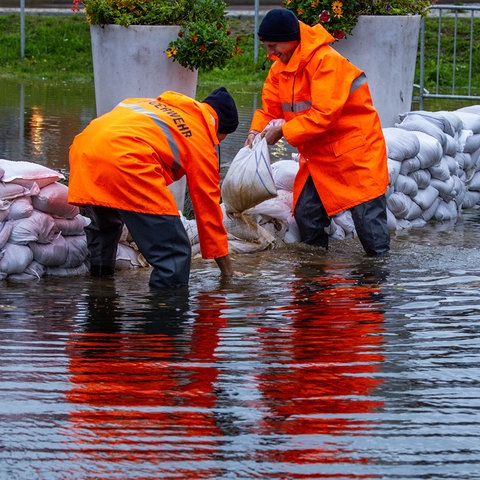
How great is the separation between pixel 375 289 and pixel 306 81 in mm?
1359

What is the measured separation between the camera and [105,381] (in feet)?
14.6

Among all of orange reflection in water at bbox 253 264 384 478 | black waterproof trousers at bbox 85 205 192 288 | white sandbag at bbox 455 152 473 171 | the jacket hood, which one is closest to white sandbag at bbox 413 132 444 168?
white sandbag at bbox 455 152 473 171

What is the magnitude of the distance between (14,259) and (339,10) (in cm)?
366

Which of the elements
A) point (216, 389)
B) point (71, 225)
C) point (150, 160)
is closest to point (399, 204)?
point (71, 225)

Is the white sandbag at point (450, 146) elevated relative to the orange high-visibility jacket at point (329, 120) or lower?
lower

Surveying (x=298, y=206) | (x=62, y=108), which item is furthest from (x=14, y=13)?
(x=298, y=206)

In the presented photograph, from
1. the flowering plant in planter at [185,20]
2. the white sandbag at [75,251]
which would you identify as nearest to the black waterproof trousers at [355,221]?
the flowering plant in planter at [185,20]

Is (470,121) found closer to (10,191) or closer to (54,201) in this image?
(54,201)

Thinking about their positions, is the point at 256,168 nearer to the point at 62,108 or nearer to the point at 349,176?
the point at 349,176

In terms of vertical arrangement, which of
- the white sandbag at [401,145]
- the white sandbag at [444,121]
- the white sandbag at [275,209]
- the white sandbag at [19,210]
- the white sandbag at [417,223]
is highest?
the white sandbag at [444,121]

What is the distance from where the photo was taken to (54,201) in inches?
254

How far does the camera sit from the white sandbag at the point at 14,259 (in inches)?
245

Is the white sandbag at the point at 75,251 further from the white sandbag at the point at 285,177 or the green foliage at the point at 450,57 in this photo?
the green foliage at the point at 450,57

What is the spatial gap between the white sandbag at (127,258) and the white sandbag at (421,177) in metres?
2.46
